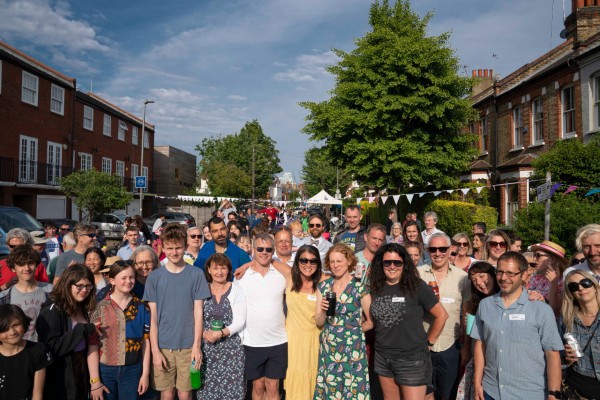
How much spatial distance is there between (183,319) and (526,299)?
9.82 feet

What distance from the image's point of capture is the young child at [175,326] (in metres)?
3.83

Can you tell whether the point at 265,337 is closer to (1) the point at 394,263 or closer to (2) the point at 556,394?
(1) the point at 394,263

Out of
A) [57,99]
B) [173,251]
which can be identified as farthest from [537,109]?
[57,99]

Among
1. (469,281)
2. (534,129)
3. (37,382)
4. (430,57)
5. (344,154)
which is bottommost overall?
(37,382)

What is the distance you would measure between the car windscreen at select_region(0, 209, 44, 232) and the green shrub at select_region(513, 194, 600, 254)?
13.3 meters

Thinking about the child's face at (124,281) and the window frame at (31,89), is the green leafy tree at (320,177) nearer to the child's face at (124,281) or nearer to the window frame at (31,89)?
the window frame at (31,89)

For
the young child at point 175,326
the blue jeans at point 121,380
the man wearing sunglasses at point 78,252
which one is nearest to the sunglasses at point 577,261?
the young child at point 175,326

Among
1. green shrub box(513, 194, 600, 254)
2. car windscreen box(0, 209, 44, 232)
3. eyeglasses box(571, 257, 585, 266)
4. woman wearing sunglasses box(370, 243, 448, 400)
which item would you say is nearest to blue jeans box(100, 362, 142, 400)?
woman wearing sunglasses box(370, 243, 448, 400)

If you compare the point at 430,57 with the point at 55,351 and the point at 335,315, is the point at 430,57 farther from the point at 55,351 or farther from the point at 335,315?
the point at 55,351

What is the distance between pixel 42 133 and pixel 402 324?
1053 inches

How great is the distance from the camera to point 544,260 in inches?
181

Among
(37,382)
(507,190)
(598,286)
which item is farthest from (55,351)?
(507,190)

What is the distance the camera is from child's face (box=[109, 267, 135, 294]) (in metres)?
3.74

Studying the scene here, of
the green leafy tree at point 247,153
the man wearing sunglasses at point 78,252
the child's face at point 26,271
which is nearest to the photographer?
the child's face at point 26,271
